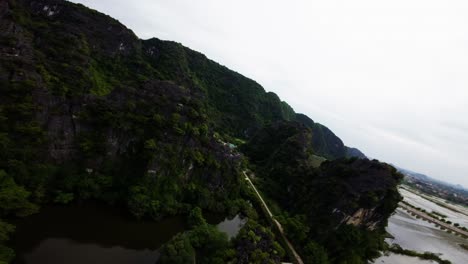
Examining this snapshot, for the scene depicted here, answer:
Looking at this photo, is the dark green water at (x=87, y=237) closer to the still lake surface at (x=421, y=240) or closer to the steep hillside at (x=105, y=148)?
the steep hillside at (x=105, y=148)

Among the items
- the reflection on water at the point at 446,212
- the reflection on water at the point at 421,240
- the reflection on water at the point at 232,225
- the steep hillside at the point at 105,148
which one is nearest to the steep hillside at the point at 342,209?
the steep hillside at the point at 105,148

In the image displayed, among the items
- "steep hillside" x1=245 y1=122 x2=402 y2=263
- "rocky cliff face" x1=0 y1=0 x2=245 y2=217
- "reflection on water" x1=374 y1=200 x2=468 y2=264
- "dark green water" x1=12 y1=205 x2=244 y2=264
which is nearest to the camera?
"dark green water" x1=12 y1=205 x2=244 y2=264

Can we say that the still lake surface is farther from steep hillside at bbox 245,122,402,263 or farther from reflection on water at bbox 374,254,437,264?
steep hillside at bbox 245,122,402,263

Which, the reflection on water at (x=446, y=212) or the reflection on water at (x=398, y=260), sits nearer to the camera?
the reflection on water at (x=398, y=260)

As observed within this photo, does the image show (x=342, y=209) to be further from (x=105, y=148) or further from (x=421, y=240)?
(x=421, y=240)

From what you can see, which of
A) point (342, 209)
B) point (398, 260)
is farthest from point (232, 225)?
point (398, 260)

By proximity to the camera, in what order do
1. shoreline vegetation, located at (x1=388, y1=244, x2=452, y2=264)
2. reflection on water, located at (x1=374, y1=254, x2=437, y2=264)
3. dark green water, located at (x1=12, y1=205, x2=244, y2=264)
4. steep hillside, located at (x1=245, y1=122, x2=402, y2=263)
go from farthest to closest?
shoreline vegetation, located at (x1=388, y1=244, x2=452, y2=264)
reflection on water, located at (x1=374, y1=254, x2=437, y2=264)
steep hillside, located at (x1=245, y1=122, x2=402, y2=263)
dark green water, located at (x1=12, y1=205, x2=244, y2=264)

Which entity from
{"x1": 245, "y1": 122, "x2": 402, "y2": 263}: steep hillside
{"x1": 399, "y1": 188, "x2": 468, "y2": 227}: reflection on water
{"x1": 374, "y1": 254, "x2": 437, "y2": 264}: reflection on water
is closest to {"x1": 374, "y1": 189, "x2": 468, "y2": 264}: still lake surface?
{"x1": 374, "y1": 254, "x2": 437, "y2": 264}: reflection on water

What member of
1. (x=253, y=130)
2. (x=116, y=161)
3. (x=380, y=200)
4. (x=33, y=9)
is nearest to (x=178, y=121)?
(x=116, y=161)

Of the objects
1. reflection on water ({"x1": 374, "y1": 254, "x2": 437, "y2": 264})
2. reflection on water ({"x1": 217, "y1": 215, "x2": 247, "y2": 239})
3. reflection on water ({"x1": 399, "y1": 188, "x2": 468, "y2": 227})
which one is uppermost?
reflection on water ({"x1": 399, "y1": 188, "x2": 468, "y2": 227})
